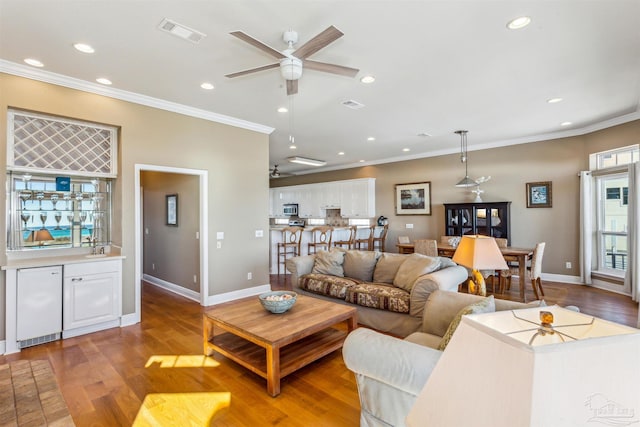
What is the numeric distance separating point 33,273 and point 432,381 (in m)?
4.16

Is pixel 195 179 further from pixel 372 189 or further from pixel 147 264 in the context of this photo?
pixel 372 189

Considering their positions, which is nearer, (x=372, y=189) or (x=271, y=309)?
(x=271, y=309)

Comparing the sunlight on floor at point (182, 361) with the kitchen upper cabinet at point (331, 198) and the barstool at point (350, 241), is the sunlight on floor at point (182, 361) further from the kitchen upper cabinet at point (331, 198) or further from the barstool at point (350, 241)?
the kitchen upper cabinet at point (331, 198)

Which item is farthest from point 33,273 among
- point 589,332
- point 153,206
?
point 589,332

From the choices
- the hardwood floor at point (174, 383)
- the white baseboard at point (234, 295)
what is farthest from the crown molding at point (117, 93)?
the hardwood floor at point (174, 383)

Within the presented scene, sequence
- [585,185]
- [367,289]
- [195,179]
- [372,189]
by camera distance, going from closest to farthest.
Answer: [367,289] → [195,179] → [585,185] → [372,189]

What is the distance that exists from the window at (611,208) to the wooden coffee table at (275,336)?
5.36m

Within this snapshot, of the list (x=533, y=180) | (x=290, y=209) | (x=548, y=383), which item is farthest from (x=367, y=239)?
(x=548, y=383)

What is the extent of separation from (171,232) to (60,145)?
2274 millimetres

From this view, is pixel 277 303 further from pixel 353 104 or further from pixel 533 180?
pixel 533 180

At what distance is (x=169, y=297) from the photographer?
16.9 feet

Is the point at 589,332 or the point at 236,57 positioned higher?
the point at 236,57

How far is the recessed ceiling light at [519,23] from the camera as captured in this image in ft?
8.00

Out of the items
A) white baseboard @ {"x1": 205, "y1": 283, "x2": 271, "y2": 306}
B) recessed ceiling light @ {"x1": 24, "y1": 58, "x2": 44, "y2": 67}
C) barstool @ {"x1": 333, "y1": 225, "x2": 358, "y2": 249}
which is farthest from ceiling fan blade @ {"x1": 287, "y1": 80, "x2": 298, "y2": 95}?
barstool @ {"x1": 333, "y1": 225, "x2": 358, "y2": 249}
